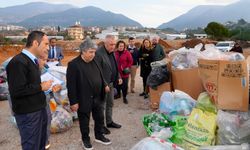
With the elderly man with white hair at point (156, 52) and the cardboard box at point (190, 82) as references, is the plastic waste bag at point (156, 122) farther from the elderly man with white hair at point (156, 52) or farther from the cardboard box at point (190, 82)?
the elderly man with white hair at point (156, 52)

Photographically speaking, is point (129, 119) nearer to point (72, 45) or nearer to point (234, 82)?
point (234, 82)

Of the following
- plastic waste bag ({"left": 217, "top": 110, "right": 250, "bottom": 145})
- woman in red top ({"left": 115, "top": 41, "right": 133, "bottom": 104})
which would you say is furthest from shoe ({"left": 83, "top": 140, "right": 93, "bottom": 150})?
woman in red top ({"left": 115, "top": 41, "right": 133, "bottom": 104})

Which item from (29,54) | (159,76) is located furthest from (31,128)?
(159,76)

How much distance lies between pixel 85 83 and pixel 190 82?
6.94 ft

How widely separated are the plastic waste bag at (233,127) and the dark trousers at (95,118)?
150 centimetres

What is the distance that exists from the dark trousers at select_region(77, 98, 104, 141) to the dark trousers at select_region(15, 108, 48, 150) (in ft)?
3.52

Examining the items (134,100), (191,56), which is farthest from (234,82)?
(134,100)

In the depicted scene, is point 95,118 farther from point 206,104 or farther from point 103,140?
point 206,104

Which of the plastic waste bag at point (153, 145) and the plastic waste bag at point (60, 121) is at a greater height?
the plastic waste bag at point (153, 145)

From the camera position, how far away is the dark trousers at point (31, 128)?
2.85 metres

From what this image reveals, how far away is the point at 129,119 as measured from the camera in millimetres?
5605

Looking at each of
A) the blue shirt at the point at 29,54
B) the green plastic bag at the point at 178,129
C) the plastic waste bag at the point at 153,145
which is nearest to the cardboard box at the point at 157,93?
the green plastic bag at the point at 178,129

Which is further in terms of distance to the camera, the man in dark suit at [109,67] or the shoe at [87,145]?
the man in dark suit at [109,67]

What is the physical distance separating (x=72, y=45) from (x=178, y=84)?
25.7 metres
